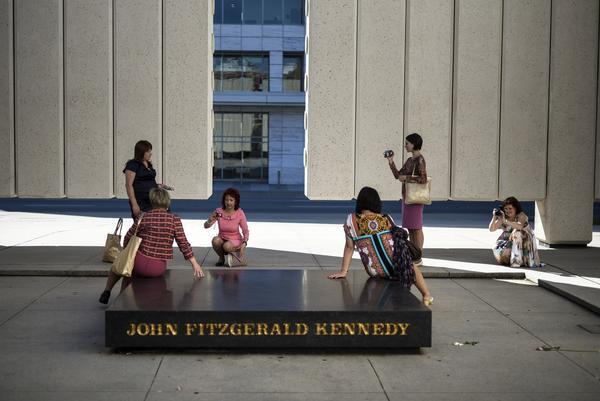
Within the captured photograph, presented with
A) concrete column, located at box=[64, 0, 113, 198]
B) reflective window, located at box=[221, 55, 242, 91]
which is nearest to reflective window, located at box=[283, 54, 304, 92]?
reflective window, located at box=[221, 55, 242, 91]

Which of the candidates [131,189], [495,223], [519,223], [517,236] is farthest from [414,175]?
[131,189]

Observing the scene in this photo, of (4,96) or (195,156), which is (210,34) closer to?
(195,156)

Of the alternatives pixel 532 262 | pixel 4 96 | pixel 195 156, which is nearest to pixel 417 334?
pixel 532 262

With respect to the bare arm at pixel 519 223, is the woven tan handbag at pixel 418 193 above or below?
above

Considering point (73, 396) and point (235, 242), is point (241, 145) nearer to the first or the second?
point (235, 242)

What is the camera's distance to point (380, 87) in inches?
537

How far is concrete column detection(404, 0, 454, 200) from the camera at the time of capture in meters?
13.7

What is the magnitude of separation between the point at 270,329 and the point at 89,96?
8022 mm

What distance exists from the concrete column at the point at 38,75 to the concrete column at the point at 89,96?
0.16 metres

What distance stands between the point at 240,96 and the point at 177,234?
3992cm

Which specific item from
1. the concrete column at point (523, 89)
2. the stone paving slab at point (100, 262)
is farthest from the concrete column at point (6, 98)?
the concrete column at point (523, 89)

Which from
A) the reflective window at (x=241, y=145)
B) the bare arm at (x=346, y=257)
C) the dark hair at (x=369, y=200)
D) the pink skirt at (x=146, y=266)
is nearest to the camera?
the dark hair at (x=369, y=200)

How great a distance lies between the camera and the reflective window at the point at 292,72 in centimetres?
4794

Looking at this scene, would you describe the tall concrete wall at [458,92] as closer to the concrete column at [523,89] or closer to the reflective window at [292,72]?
the concrete column at [523,89]
